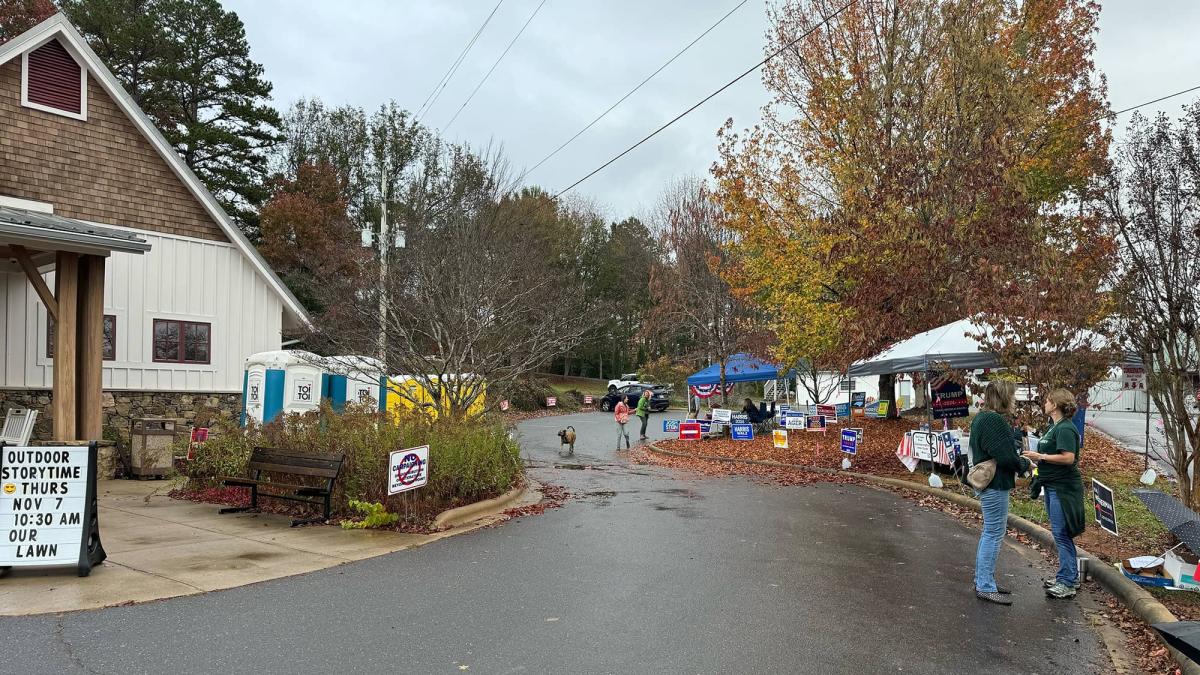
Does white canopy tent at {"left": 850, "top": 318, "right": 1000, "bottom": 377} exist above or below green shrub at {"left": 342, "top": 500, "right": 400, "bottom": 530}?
above

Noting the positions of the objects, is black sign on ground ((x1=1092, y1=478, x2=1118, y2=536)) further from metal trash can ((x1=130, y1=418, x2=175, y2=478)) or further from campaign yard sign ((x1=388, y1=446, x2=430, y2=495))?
metal trash can ((x1=130, y1=418, x2=175, y2=478))

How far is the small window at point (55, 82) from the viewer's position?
15.6 metres

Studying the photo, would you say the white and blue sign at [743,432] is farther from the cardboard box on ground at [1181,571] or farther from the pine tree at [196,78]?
A: the pine tree at [196,78]

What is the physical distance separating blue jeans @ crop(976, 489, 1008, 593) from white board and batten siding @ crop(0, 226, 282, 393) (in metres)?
15.4

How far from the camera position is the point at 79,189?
A: 1606 centimetres

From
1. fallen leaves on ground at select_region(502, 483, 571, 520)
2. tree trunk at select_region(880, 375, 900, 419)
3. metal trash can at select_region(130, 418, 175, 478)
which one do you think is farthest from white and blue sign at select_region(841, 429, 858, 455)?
Result: metal trash can at select_region(130, 418, 175, 478)

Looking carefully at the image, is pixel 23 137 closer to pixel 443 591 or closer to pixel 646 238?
pixel 443 591

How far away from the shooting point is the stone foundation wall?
1523 centimetres

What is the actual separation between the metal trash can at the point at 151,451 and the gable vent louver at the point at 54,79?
6.35m

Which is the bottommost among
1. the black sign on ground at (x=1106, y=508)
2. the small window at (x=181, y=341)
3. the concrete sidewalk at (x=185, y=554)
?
the concrete sidewalk at (x=185, y=554)

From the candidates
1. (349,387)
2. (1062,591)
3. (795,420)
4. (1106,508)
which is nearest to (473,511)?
(1062,591)

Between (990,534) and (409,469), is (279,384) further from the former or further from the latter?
(990,534)

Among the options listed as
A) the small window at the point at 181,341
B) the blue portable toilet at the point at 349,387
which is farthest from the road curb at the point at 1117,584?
the small window at the point at 181,341

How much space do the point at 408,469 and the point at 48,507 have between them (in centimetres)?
361
